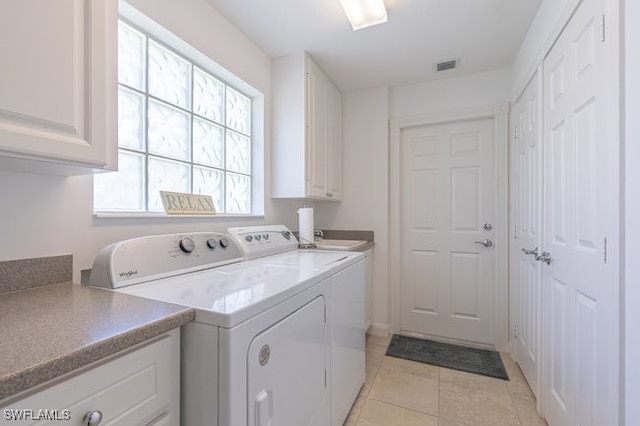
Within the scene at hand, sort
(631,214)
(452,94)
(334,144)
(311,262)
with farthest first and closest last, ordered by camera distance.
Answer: (334,144)
(452,94)
(311,262)
(631,214)

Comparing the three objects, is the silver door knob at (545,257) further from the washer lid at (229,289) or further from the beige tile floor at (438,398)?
the washer lid at (229,289)

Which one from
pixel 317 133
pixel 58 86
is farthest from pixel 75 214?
pixel 317 133

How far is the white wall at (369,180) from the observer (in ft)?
8.85

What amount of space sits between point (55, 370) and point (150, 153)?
117 cm

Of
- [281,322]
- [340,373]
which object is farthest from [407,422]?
[281,322]

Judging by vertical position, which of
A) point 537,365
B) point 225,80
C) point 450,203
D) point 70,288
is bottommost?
point 537,365

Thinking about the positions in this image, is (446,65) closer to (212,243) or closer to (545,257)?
(545,257)

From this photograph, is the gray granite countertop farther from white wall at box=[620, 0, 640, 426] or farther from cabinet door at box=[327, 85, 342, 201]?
cabinet door at box=[327, 85, 342, 201]

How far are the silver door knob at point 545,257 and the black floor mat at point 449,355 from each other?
0.99 m

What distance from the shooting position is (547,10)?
61.0 inches

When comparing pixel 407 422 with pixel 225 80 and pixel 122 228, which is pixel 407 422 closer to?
pixel 122 228

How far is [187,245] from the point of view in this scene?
125 cm

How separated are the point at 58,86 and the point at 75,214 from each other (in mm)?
516

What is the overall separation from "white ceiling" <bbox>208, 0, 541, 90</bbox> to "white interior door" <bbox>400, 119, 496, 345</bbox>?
0.60 m
